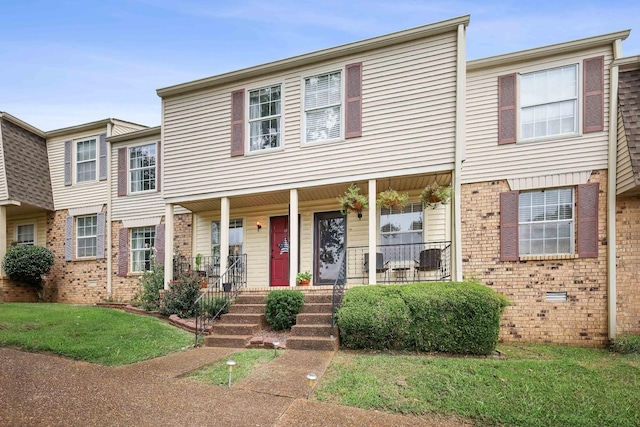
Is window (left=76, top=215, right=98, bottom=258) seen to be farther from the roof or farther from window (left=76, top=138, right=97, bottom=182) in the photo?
the roof

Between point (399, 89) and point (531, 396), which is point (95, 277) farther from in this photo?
point (531, 396)

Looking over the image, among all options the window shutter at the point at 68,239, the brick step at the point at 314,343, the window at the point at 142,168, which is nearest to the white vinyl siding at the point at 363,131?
the window at the point at 142,168

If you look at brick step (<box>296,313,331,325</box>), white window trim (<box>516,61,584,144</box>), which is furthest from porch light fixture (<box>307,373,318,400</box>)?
white window trim (<box>516,61,584,144</box>)

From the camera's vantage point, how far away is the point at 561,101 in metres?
8.09

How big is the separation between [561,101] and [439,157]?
3202mm

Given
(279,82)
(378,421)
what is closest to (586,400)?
(378,421)

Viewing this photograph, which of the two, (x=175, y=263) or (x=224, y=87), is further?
(x=175, y=263)

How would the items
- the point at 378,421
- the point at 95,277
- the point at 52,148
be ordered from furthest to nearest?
the point at 52,148
the point at 95,277
the point at 378,421

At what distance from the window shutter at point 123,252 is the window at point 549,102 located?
11700mm

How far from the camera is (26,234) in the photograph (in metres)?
13.7

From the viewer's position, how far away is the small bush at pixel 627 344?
6844 mm

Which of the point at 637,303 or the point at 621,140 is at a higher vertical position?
the point at 621,140

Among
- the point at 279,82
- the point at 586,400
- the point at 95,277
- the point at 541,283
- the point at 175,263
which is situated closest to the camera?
the point at 586,400

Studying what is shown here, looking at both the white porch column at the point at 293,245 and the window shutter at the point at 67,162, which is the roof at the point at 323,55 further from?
the window shutter at the point at 67,162
